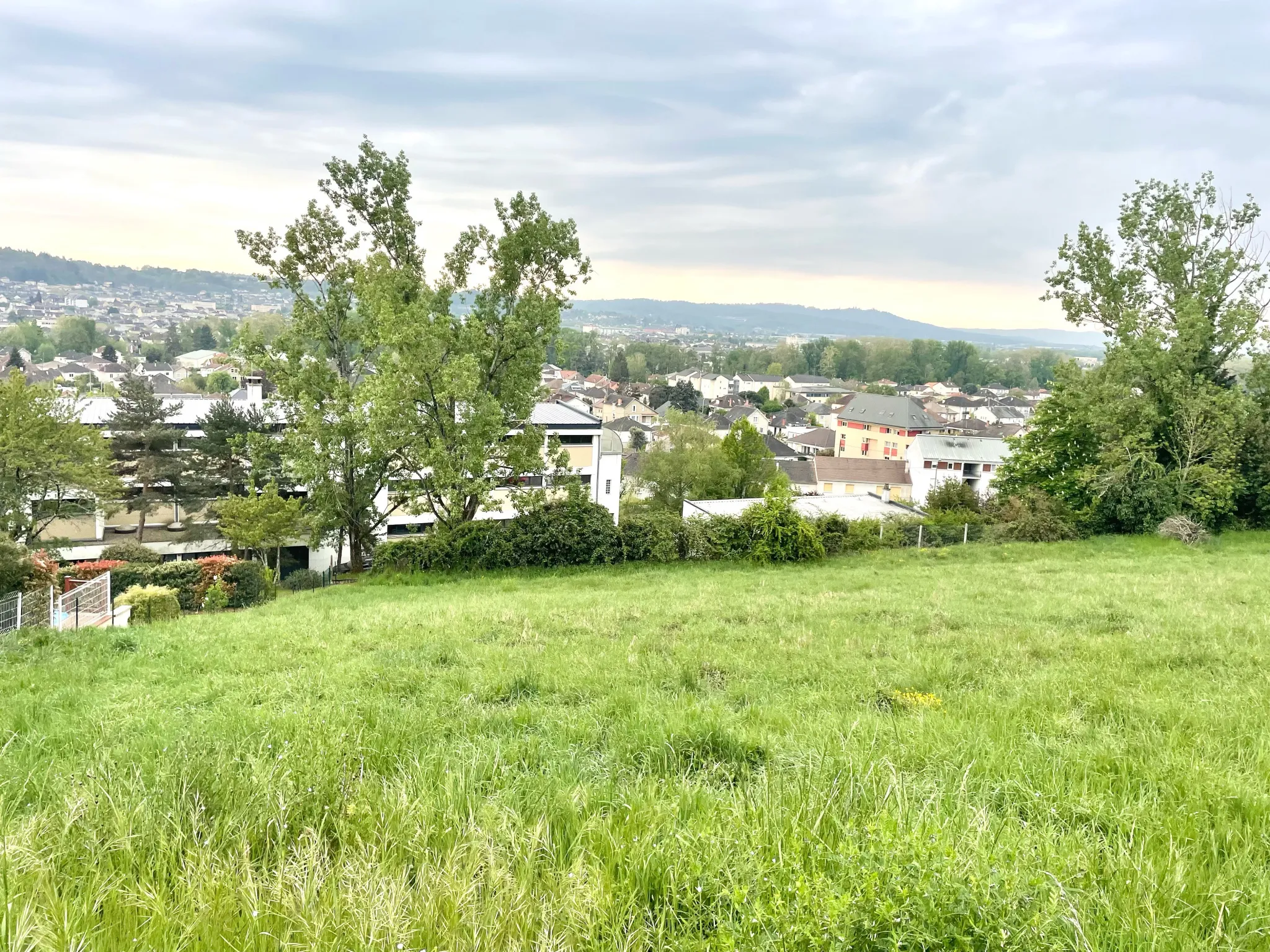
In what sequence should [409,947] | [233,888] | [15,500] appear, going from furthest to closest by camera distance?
1. [15,500]
2. [233,888]
3. [409,947]

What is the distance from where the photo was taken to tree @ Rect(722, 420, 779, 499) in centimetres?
5441

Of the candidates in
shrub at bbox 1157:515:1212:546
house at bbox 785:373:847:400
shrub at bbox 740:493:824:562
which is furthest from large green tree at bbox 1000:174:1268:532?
house at bbox 785:373:847:400

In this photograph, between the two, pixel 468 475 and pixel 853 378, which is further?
pixel 853 378

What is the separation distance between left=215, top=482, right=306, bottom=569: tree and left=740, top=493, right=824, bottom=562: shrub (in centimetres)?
1641

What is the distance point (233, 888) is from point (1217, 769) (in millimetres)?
4504

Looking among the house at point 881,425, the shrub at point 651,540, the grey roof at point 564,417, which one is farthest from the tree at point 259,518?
the house at point 881,425

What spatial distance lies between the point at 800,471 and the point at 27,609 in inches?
2563

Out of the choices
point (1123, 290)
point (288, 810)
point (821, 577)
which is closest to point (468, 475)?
point (821, 577)

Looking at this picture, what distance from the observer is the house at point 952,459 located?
64.1m

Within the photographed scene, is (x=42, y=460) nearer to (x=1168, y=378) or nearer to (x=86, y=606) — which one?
(x=86, y=606)

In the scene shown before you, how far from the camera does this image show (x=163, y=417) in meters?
36.4

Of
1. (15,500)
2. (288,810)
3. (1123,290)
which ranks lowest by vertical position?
(15,500)

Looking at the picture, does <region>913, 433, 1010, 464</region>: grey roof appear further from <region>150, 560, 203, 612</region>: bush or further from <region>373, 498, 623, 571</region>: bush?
<region>150, 560, 203, 612</region>: bush

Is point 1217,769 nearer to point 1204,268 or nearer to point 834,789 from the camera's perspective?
point 834,789
